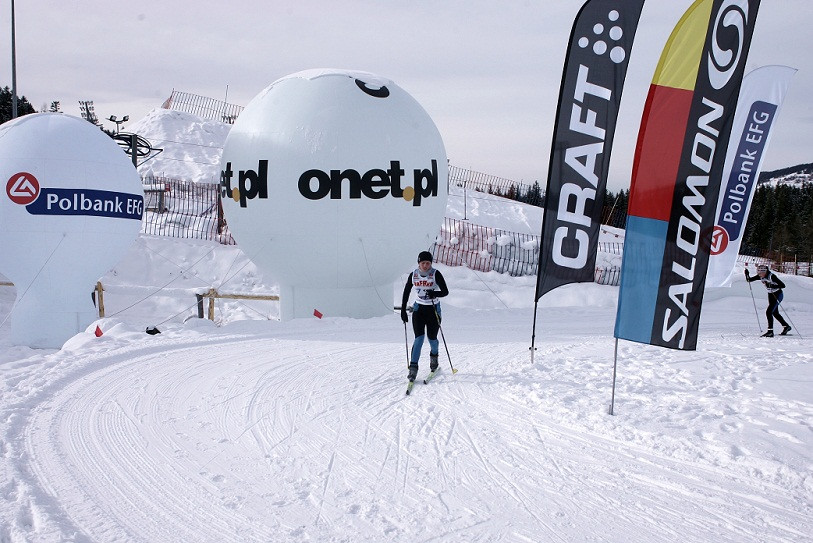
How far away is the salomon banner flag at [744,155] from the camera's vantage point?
1202cm

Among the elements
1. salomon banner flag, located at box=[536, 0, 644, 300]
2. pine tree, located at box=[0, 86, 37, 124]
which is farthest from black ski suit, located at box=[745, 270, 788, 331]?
pine tree, located at box=[0, 86, 37, 124]

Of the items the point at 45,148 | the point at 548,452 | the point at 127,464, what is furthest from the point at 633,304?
the point at 45,148

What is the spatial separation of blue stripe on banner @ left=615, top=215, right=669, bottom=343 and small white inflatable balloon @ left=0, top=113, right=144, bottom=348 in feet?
39.5

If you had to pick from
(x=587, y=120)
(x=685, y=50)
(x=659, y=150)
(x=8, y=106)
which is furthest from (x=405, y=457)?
(x=8, y=106)

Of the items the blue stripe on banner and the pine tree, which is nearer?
the blue stripe on banner

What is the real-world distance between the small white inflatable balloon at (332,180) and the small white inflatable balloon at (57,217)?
2.94 metres

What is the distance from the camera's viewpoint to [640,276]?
6031 mm

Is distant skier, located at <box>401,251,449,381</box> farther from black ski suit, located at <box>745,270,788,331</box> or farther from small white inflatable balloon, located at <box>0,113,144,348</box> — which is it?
small white inflatable balloon, located at <box>0,113,144,348</box>

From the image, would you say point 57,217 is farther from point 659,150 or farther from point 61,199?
point 659,150

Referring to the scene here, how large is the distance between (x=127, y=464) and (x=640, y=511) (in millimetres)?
4370

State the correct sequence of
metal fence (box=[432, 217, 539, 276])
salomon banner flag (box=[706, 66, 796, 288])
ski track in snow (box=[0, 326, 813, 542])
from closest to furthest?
ski track in snow (box=[0, 326, 813, 542]), salomon banner flag (box=[706, 66, 796, 288]), metal fence (box=[432, 217, 539, 276])

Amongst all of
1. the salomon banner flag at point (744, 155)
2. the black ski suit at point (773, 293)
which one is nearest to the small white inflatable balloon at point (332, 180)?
the salomon banner flag at point (744, 155)

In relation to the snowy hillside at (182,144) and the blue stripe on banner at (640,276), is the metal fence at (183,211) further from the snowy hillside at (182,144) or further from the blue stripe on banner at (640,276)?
the blue stripe on banner at (640,276)

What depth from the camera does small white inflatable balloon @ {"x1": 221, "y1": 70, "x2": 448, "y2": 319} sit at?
11.7 meters
